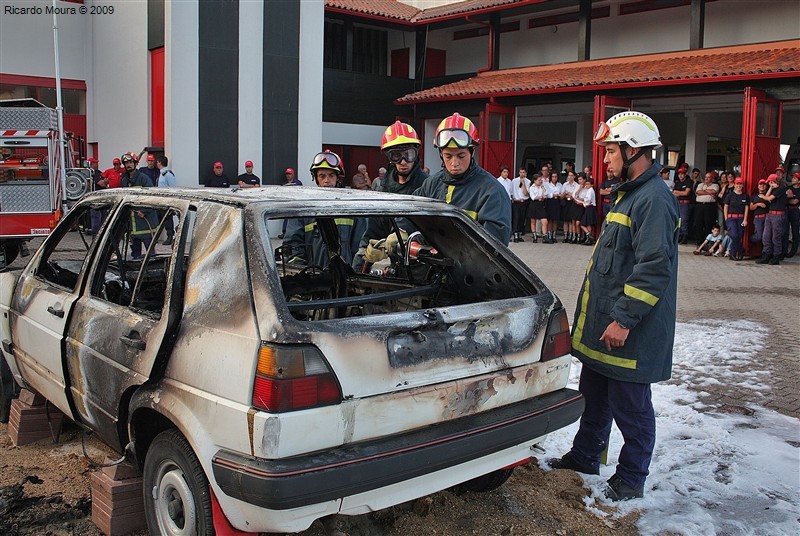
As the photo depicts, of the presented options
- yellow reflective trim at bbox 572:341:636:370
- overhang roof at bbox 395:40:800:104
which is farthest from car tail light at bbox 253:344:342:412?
overhang roof at bbox 395:40:800:104

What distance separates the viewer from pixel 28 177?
39.1ft

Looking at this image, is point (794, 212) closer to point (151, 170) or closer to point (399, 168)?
point (399, 168)

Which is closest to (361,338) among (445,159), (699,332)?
(445,159)

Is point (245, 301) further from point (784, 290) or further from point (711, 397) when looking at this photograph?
point (784, 290)

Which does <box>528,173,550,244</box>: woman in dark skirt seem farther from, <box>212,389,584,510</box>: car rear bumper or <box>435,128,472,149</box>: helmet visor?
<box>212,389,584,510</box>: car rear bumper

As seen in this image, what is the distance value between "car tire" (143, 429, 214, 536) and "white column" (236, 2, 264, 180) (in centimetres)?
→ 1544

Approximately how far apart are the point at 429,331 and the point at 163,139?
16.0m

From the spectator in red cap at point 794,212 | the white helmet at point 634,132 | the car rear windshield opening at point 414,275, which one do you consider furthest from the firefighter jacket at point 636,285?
the spectator in red cap at point 794,212

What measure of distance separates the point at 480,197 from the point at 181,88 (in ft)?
45.4

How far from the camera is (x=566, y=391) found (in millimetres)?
3490

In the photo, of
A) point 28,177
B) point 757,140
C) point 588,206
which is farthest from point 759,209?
point 28,177

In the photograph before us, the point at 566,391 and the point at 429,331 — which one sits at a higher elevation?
the point at 429,331

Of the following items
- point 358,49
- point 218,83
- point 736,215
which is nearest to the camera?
point 736,215

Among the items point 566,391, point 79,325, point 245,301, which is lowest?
point 566,391
